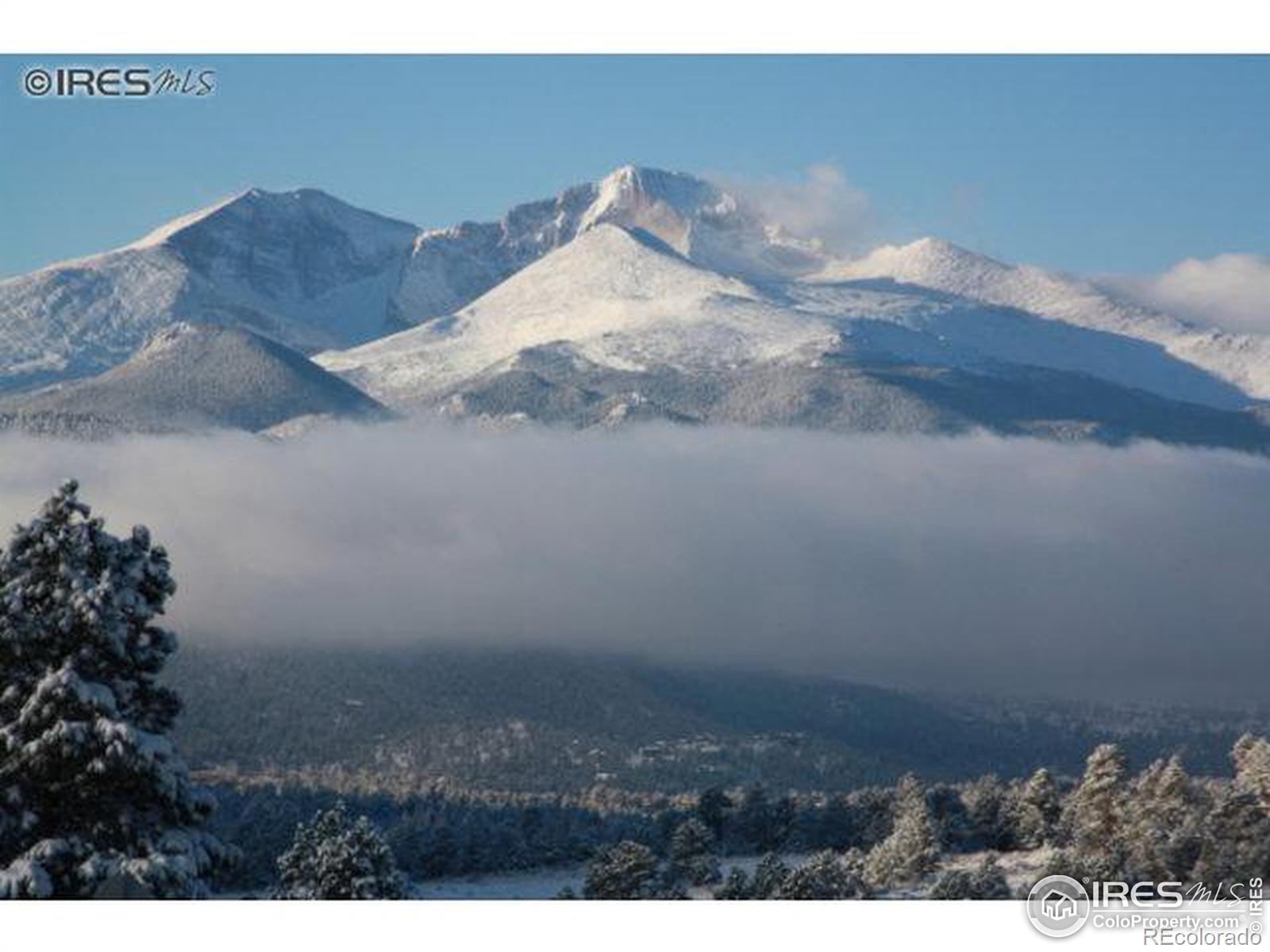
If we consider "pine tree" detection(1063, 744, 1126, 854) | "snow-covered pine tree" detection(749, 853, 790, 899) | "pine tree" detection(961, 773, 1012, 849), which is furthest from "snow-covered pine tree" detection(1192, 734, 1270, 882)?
"pine tree" detection(961, 773, 1012, 849)

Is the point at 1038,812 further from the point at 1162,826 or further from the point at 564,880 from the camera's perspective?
the point at 1162,826

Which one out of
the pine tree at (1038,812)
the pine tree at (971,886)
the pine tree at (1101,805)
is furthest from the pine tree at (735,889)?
the pine tree at (1038,812)

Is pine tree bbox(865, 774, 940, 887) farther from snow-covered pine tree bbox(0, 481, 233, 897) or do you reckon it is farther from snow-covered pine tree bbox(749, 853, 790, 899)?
snow-covered pine tree bbox(0, 481, 233, 897)

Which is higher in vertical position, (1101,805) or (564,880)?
(1101,805)

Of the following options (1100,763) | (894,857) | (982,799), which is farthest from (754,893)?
(982,799)

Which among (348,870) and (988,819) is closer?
(348,870)

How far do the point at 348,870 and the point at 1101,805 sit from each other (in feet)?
127

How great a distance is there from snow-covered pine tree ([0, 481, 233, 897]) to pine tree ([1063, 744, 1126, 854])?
44404mm

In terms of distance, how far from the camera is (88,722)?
36688 millimetres

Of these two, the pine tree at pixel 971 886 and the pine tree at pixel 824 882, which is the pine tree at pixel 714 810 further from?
the pine tree at pixel 971 886

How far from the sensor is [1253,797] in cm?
7619

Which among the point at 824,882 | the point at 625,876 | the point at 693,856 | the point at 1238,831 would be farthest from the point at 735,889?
the point at 693,856

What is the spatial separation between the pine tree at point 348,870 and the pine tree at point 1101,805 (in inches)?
1194

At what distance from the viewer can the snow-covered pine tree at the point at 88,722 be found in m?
36.6
